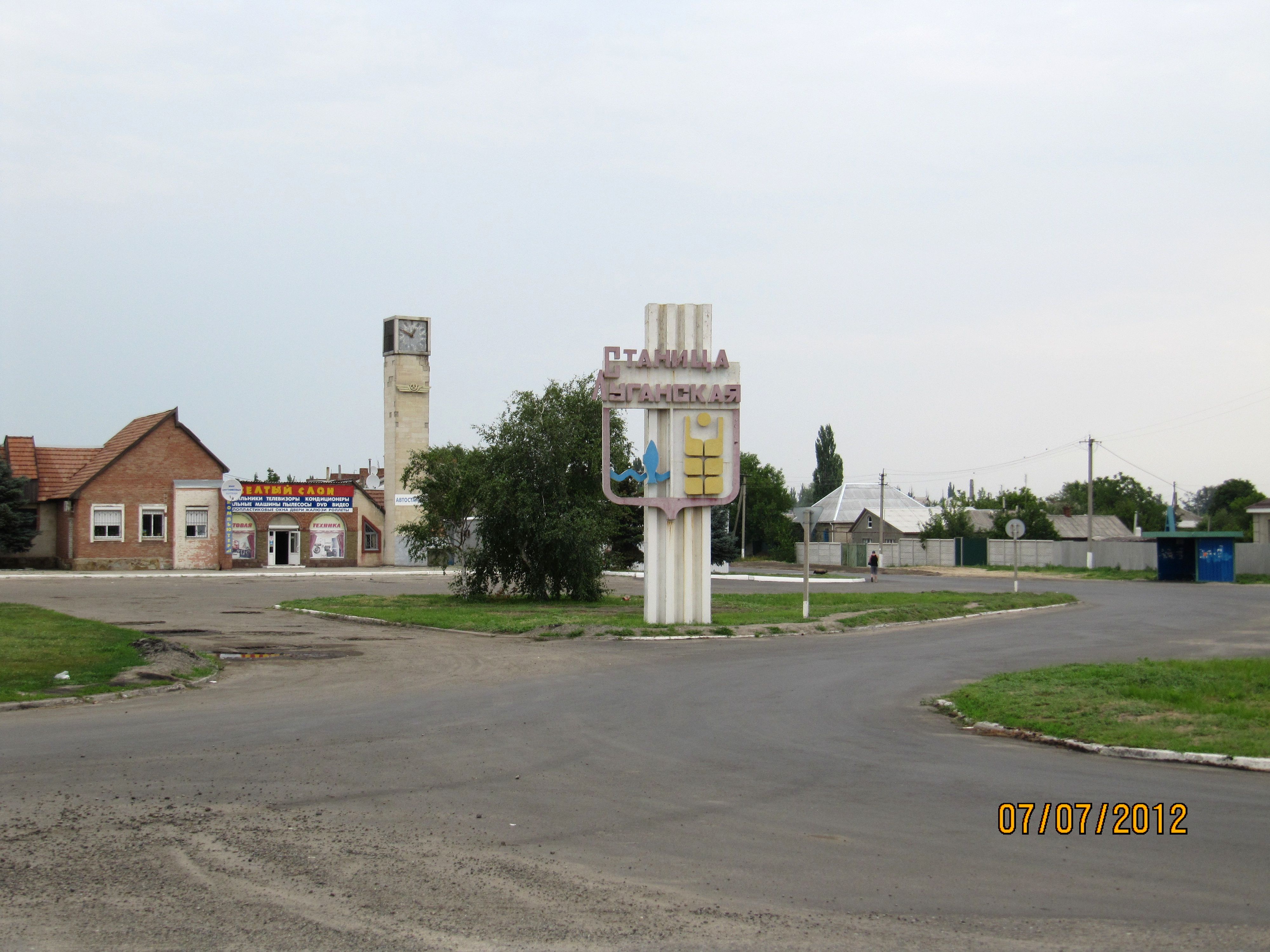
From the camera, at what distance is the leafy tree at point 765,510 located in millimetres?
101125

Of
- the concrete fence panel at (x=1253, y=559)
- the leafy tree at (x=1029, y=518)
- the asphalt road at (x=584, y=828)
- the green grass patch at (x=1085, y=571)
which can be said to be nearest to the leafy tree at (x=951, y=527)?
the leafy tree at (x=1029, y=518)

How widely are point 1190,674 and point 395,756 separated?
10.7 metres

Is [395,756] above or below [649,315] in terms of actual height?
below

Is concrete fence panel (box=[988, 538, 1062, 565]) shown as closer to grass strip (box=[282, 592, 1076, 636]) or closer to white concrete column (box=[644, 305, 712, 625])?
grass strip (box=[282, 592, 1076, 636])

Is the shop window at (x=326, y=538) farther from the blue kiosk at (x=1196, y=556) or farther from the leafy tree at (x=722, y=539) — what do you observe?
the blue kiosk at (x=1196, y=556)

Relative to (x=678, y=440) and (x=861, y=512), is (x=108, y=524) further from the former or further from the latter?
(x=861, y=512)

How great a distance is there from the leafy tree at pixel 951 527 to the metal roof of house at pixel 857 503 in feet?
46.5

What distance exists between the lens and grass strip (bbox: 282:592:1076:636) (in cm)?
2559

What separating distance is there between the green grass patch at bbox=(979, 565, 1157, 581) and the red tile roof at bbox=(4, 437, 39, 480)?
54.9 meters

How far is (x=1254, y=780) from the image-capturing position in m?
9.35

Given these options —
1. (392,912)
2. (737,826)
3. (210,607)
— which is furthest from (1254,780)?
(210,607)

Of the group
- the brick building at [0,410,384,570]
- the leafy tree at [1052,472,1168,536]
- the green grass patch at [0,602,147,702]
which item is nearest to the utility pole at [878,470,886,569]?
the leafy tree at [1052,472,1168,536]

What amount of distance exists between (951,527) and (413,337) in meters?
46.4

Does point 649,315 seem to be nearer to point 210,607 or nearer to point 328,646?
point 328,646
